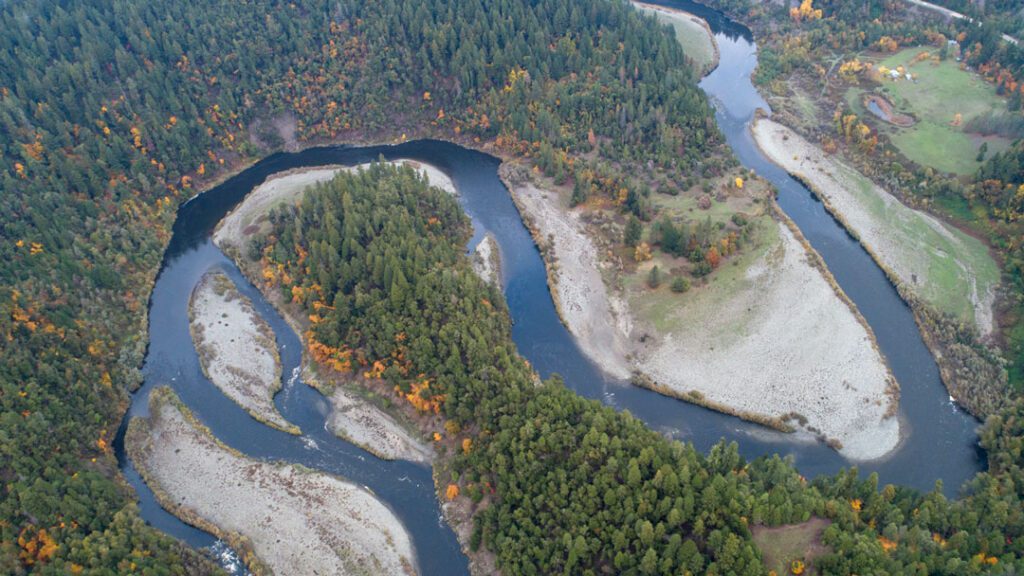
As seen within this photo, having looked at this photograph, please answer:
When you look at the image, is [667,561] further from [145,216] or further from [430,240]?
[145,216]

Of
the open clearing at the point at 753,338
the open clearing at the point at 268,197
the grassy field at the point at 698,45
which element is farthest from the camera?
the grassy field at the point at 698,45

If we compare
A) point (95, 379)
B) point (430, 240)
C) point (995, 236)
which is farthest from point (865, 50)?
point (95, 379)

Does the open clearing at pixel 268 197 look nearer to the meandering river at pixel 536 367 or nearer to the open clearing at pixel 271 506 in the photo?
the meandering river at pixel 536 367

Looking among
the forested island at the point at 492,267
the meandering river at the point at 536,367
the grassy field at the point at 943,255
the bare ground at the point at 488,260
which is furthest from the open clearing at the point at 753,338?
the grassy field at the point at 943,255

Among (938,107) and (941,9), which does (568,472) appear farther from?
(941,9)

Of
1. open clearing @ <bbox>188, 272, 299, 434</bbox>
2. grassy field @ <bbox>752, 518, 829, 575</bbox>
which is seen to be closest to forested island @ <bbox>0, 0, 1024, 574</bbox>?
grassy field @ <bbox>752, 518, 829, 575</bbox>

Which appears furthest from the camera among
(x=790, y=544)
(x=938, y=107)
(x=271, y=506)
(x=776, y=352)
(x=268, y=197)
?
(x=938, y=107)

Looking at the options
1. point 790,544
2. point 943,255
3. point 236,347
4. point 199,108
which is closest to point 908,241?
point 943,255

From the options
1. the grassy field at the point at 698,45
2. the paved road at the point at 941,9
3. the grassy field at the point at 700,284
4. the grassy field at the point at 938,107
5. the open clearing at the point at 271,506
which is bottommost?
the open clearing at the point at 271,506
